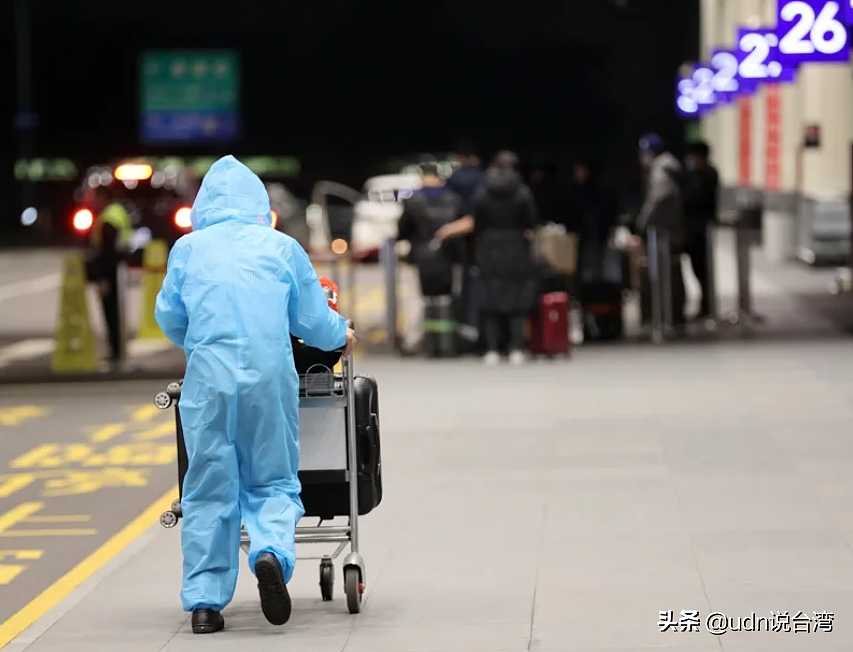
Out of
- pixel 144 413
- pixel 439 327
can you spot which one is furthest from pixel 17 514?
pixel 439 327

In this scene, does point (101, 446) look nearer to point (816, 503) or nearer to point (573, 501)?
point (573, 501)

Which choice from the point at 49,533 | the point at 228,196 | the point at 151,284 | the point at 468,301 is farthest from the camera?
the point at 151,284

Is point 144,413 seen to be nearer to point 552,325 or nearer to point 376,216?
point 552,325

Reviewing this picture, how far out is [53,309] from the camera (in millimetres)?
26547

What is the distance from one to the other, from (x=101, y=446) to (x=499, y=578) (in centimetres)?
549

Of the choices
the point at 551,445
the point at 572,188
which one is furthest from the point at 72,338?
the point at 551,445

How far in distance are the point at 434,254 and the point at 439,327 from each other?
0.77m

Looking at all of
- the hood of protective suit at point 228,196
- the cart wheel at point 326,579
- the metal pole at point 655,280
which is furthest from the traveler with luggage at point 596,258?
the hood of protective suit at point 228,196

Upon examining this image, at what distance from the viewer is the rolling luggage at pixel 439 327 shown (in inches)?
708

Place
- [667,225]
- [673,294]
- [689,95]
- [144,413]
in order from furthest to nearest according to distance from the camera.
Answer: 1. [689,95]
2. [673,294]
3. [667,225]
4. [144,413]

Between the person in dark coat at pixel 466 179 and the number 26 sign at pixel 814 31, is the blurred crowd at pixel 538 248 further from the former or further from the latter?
the number 26 sign at pixel 814 31

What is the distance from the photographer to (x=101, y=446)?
513 inches

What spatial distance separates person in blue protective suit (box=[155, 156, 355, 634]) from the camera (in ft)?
23.1

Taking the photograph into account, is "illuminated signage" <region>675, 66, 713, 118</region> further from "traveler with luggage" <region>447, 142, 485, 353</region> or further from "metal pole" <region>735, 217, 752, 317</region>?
"traveler with luggage" <region>447, 142, 485, 353</region>
